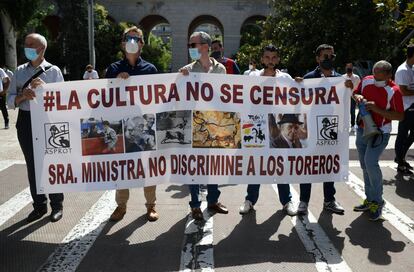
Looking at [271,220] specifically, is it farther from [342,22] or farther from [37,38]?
[342,22]

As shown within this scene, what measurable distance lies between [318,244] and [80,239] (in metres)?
2.54

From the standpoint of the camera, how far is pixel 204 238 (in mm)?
5105

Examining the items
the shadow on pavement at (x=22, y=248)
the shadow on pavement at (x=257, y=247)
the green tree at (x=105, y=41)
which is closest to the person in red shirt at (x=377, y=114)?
the shadow on pavement at (x=257, y=247)

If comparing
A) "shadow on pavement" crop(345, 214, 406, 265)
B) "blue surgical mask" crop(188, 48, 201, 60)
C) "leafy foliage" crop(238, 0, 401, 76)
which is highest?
"leafy foliage" crop(238, 0, 401, 76)

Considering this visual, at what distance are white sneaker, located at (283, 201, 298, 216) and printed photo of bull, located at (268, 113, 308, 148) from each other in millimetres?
980

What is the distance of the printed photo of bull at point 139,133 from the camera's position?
521 cm

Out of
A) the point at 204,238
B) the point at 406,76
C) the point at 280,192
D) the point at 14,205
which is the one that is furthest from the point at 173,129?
the point at 406,76

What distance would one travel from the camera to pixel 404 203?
257 inches

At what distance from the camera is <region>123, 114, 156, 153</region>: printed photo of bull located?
521cm

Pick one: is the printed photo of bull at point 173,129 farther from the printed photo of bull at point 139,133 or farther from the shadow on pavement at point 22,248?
the shadow on pavement at point 22,248

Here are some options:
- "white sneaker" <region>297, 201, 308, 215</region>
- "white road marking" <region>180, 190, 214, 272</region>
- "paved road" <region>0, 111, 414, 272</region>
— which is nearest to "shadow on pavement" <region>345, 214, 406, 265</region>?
"paved road" <region>0, 111, 414, 272</region>

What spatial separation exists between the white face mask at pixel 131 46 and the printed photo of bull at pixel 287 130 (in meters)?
1.72

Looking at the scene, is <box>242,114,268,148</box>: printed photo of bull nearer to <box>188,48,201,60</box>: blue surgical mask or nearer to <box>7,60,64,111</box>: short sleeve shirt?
<box>188,48,201,60</box>: blue surgical mask

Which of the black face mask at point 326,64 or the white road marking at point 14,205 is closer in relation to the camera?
the black face mask at point 326,64
